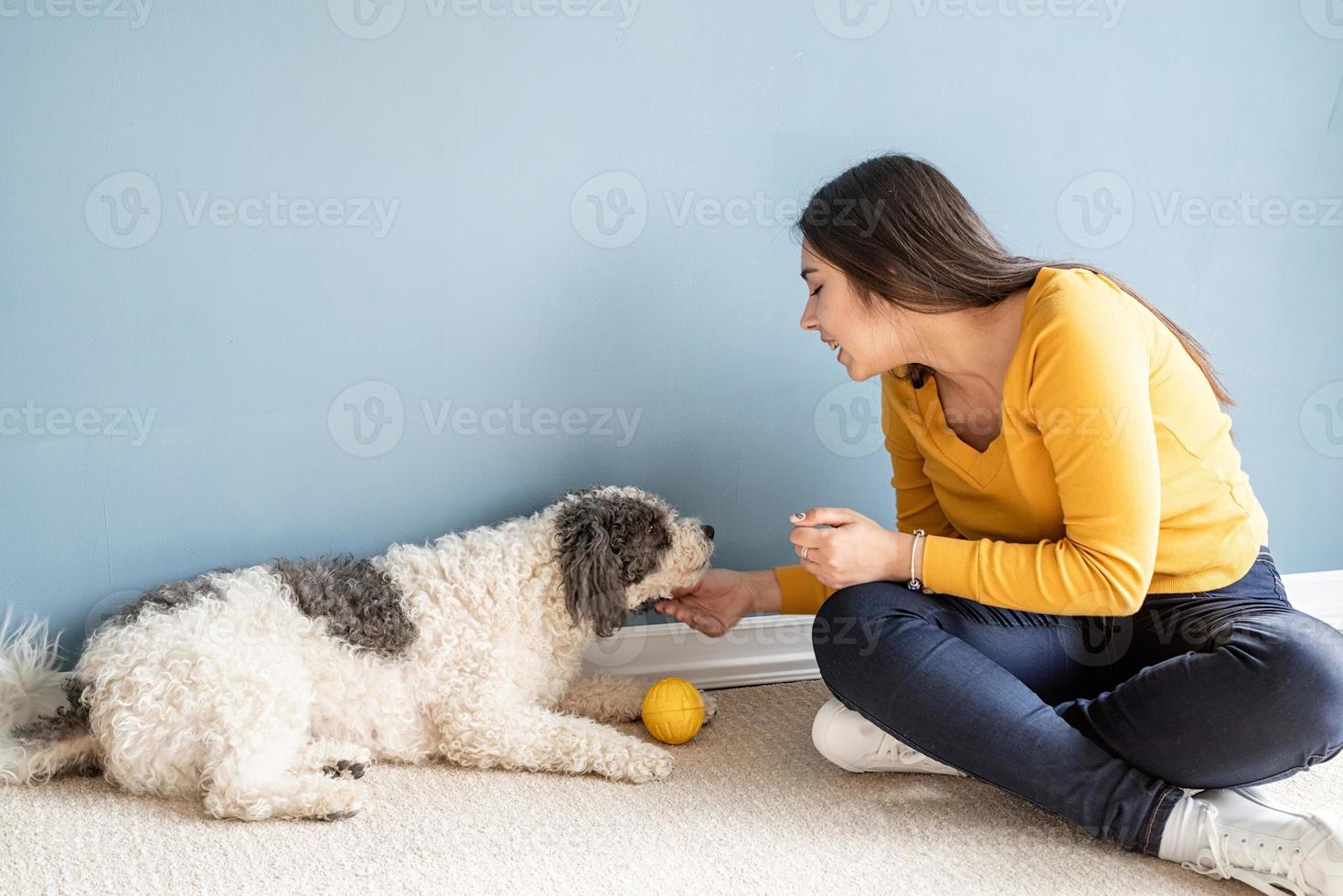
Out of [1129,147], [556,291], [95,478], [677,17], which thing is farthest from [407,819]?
[1129,147]

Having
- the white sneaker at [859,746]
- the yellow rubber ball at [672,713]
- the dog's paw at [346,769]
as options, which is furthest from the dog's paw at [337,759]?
the white sneaker at [859,746]

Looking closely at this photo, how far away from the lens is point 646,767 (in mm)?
1920

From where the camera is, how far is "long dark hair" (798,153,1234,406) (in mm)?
1785

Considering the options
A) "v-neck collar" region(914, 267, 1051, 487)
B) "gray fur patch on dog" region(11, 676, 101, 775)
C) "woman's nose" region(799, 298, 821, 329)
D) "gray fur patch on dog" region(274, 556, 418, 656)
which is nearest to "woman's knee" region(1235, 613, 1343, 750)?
"v-neck collar" region(914, 267, 1051, 487)

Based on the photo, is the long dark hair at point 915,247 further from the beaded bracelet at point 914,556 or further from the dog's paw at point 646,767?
the dog's paw at point 646,767

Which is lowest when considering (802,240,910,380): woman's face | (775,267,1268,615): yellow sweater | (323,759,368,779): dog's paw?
(323,759,368,779): dog's paw

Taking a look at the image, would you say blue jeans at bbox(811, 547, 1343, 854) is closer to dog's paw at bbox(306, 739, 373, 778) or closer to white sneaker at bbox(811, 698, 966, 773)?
white sneaker at bbox(811, 698, 966, 773)

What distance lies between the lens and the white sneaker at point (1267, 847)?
1536 mm

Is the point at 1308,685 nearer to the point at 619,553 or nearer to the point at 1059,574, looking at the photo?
the point at 1059,574

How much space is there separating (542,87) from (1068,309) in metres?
1.06

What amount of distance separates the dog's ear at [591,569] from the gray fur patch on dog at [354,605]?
0.30 m

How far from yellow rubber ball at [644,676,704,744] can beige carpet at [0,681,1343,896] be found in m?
0.10

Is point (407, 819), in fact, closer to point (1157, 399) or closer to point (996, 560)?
point (996, 560)

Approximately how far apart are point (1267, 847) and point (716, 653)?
44.9 inches
